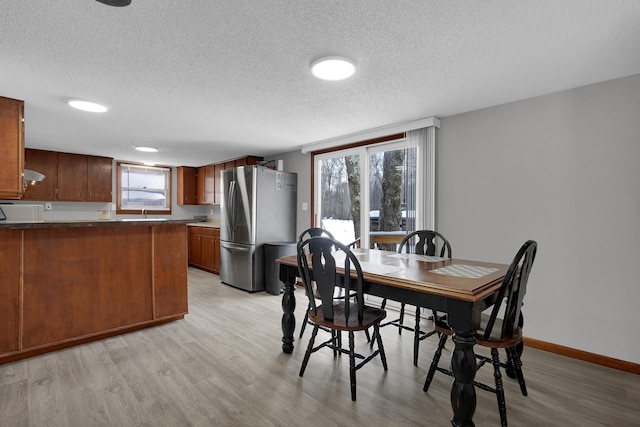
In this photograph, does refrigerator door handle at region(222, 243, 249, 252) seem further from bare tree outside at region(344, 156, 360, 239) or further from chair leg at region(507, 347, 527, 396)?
chair leg at region(507, 347, 527, 396)

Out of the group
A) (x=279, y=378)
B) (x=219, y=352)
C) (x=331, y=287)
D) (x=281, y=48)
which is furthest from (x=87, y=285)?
(x=281, y=48)

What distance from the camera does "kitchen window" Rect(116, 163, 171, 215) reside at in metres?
6.45

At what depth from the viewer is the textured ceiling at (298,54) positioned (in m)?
1.68

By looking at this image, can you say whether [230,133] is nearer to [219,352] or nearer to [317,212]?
[317,212]

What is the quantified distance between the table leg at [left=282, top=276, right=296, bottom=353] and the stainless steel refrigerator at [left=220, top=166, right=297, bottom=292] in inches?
83.5

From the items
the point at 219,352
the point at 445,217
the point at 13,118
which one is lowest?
the point at 219,352

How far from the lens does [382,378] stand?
2.25 meters

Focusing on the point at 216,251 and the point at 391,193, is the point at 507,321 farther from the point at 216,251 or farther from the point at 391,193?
the point at 216,251

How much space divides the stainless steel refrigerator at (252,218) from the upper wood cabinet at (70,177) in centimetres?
259

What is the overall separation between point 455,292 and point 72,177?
654 centimetres

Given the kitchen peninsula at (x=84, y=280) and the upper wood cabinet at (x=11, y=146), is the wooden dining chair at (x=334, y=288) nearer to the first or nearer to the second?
the kitchen peninsula at (x=84, y=280)

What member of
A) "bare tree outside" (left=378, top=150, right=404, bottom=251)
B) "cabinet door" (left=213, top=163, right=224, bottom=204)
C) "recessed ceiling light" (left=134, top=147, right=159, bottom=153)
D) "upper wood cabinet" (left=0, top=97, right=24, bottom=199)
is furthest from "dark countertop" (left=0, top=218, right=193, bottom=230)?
"cabinet door" (left=213, top=163, right=224, bottom=204)

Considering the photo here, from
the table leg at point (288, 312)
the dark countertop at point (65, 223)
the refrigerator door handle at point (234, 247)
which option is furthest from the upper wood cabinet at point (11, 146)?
the table leg at point (288, 312)

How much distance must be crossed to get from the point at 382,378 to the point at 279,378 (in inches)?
28.5
